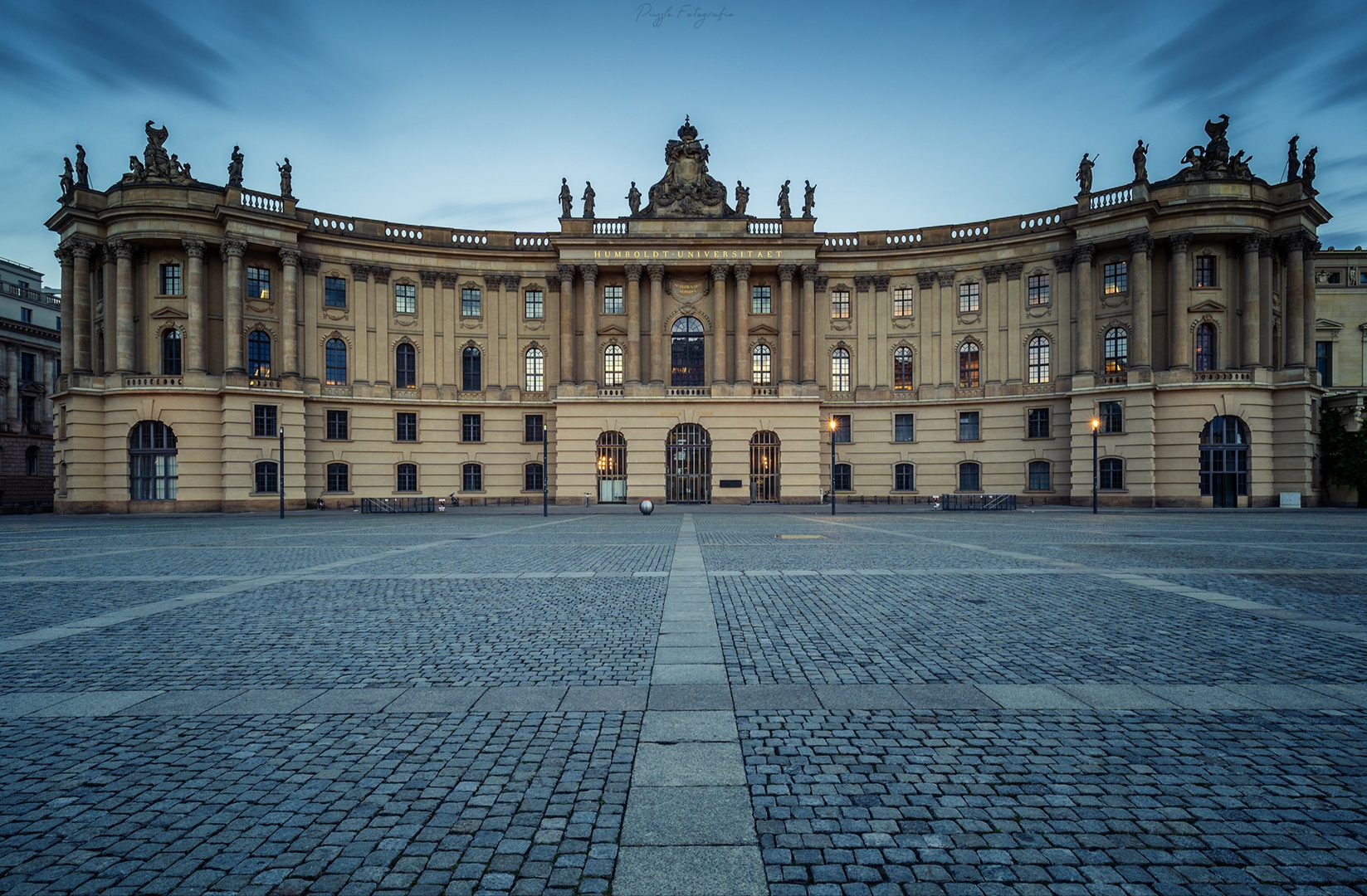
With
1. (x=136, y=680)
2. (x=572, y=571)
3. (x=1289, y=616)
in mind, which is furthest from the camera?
(x=572, y=571)

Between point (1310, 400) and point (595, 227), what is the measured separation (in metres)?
42.5

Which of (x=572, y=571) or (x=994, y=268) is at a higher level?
(x=994, y=268)

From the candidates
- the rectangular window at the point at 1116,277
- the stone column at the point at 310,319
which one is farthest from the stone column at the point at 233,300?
the rectangular window at the point at 1116,277

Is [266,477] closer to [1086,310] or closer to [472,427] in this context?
[472,427]

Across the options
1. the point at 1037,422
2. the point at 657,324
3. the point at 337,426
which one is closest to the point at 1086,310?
the point at 1037,422

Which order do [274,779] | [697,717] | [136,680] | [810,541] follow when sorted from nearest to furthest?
[274,779], [697,717], [136,680], [810,541]

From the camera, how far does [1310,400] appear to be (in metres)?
37.6

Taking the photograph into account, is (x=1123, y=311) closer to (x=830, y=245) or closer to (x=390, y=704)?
(x=830, y=245)

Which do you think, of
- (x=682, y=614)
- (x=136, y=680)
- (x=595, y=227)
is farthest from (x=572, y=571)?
(x=595, y=227)

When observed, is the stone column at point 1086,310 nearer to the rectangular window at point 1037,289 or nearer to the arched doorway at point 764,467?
the rectangular window at point 1037,289

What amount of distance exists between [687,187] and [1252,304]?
32.9 metres

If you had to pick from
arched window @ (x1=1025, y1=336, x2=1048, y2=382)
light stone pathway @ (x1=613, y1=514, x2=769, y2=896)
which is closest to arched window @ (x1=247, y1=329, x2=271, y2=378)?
light stone pathway @ (x1=613, y1=514, x2=769, y2=896)

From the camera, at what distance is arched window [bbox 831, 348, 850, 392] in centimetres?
4591

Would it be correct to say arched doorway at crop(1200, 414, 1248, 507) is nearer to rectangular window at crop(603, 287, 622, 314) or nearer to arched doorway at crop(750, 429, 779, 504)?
arched doorway at crop(750, 429, 779, 504)
